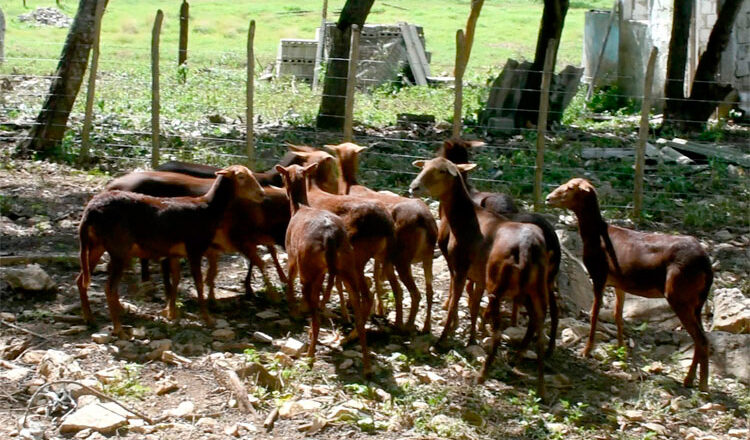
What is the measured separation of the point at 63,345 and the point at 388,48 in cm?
1542

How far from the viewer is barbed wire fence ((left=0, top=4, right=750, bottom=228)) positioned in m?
13.2

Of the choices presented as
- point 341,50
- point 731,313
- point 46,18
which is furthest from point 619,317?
point 46,18

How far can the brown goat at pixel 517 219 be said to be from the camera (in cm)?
804

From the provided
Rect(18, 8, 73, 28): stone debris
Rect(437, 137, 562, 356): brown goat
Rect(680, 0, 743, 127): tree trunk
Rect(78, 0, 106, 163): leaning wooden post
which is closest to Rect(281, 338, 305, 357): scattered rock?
Rect(437, 137, 562, 356): brown goat

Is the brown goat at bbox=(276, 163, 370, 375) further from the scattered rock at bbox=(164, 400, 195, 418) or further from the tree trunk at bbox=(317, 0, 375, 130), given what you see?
the tree trunk at bbox=(317, 0, 375, 130)

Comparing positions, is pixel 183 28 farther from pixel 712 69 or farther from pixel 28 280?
pixel 28 280

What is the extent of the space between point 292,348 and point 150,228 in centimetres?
153

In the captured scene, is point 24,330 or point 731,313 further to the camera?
point 731,313

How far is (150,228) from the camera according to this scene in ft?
26.3

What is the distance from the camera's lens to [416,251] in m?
8.47

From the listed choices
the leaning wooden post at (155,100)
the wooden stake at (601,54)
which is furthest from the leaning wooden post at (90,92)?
the wooden stake at (601,54)

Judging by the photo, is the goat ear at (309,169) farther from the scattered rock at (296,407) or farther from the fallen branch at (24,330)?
the fallen branch at (24,330)

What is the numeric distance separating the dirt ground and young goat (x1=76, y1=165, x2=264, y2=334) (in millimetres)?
422

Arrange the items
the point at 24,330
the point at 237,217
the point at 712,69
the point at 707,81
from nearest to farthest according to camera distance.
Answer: the point at 24,330 → the point at 237,217 → the point at 707,81 → the point at 712,69
